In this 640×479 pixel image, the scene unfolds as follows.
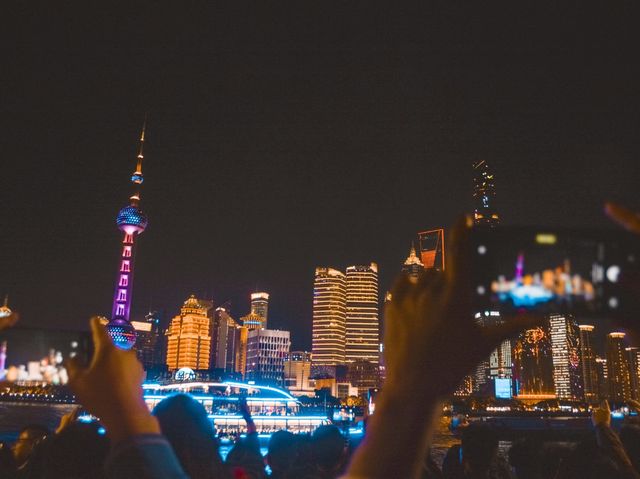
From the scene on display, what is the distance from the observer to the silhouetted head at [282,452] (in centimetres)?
492

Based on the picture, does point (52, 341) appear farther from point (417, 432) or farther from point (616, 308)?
point (616, 308)

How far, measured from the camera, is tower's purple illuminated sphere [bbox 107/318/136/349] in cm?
9988

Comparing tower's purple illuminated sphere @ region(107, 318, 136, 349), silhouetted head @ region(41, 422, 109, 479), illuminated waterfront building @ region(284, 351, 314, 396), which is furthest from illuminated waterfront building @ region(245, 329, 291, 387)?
silhouetted head @ region(41, 422, 109, 479)

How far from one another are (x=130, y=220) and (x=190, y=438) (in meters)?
111

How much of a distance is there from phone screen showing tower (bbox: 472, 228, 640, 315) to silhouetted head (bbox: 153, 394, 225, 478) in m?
2.01

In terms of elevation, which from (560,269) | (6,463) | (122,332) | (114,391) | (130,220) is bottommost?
(6,463)

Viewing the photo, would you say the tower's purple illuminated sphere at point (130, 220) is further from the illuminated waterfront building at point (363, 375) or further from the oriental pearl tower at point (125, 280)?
the illuminated waterfront building at point (363, 375)

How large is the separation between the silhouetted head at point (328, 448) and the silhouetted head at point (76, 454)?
1.95 meters

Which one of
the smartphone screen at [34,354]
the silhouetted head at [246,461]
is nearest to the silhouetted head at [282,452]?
the silhouetted head at [246,461]

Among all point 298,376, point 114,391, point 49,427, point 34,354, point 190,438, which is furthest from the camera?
point 298,376

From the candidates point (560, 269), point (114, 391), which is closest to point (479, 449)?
point (560, 269)

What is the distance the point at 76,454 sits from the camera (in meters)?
3.26

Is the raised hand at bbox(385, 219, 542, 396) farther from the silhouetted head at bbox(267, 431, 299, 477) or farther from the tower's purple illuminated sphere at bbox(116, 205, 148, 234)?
the tower's purple illuminated sphere at bbox(116, 205, 148, 234)

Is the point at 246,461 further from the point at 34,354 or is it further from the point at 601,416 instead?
the point at 601,416
